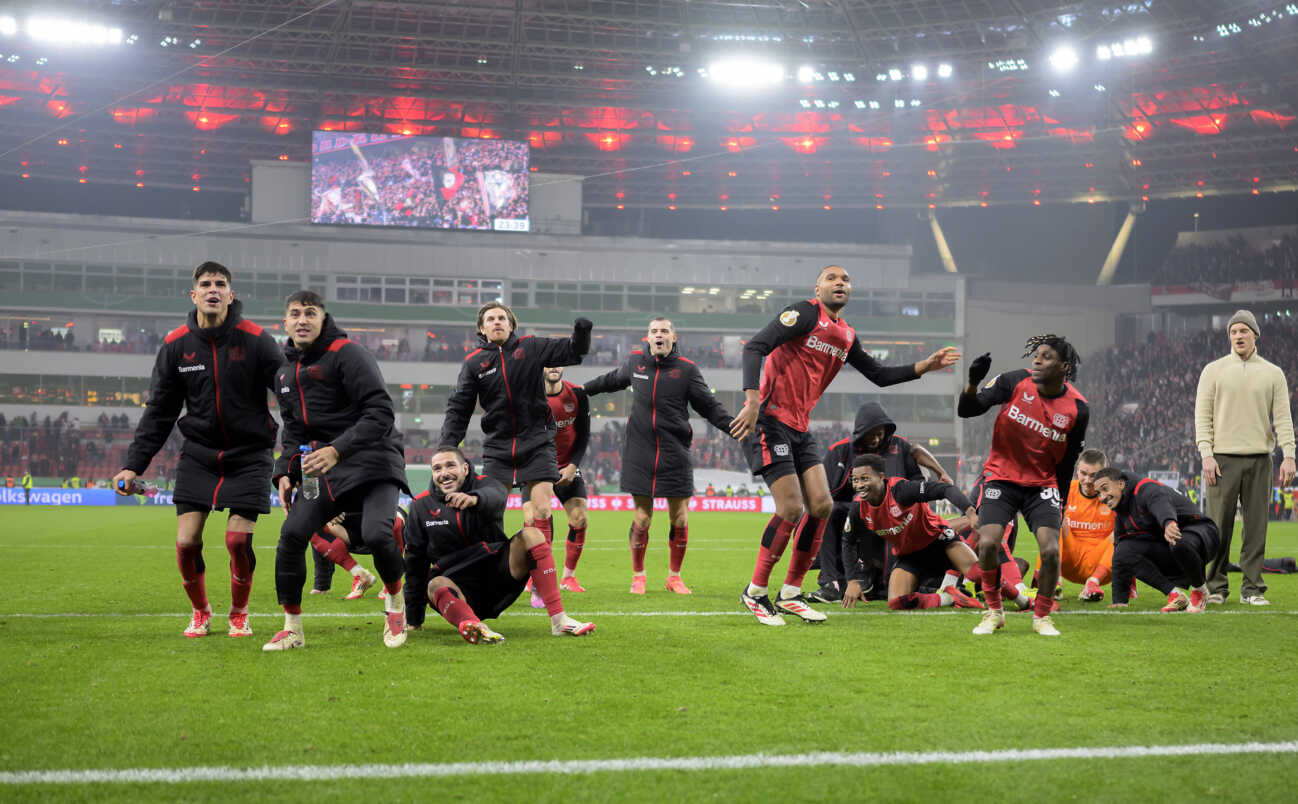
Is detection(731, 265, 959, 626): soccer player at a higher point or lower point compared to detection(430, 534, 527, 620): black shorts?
higher

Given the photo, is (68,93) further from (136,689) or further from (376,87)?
(136,689)

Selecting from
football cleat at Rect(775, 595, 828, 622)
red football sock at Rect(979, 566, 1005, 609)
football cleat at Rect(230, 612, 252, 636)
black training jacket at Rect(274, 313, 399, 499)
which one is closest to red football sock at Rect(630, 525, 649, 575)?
football cleat at Rect(775, 595, 828, 622)

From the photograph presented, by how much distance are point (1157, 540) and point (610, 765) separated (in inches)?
276

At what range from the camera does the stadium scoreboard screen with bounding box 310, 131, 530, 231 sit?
47.8 m

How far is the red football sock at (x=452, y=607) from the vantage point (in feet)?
22.4

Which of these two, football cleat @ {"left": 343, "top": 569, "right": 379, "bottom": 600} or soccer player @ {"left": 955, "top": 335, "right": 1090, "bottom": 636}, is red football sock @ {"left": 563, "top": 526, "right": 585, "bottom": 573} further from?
soccer player @ {"left": 955, "top": 335, "right": 1090, "bottom": 636}

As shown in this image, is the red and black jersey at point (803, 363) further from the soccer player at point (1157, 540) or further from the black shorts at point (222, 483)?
the black shorts at point (222, 483)

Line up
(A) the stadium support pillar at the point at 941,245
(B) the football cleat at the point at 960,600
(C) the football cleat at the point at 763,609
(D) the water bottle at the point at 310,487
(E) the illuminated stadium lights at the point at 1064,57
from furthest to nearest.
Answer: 1. (A) the stadium support pillar at the point at 941,245
2. (E) the illuminated stadium lights at the point at 1064,57
3. (B) the football cleat at the point at 960,600
4. (C) the football cleat at the point at 763,609
5. (D) the water bottle at the point at 310,487

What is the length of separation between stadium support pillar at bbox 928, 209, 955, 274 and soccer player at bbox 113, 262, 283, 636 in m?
53.2

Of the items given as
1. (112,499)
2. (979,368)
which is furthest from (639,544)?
(112,499)

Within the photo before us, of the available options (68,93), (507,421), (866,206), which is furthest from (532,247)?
(507,421)

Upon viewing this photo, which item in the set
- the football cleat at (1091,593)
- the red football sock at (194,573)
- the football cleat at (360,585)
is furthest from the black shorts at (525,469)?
the football cleat at (1091,593)

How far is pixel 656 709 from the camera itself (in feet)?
15.7

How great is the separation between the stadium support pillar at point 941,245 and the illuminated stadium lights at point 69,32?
37.8 m
